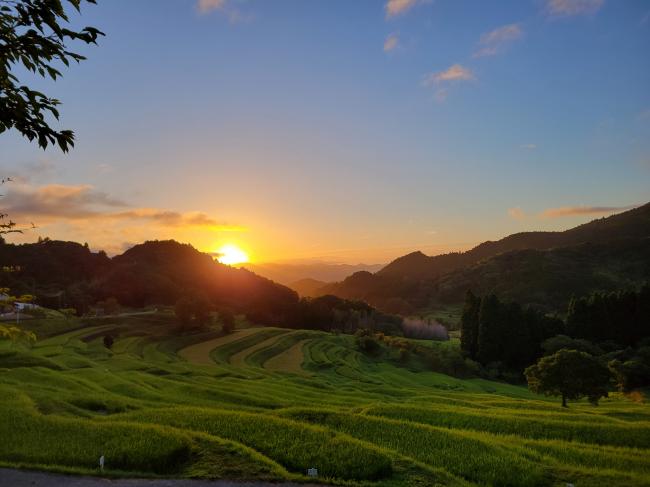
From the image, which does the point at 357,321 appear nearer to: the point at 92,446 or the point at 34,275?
the point at 34,275

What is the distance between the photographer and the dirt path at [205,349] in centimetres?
7508

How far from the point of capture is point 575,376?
4469cm

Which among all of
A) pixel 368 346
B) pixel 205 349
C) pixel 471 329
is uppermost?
pixel 471 329

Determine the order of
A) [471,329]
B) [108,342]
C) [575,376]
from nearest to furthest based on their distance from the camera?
[575,376]
[108,342]
[471,329]

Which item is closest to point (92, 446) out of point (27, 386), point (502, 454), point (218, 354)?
point (502, 454)

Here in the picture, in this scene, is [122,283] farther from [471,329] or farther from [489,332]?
[489,332]

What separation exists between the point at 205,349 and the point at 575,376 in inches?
2307

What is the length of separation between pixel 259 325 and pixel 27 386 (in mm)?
100283

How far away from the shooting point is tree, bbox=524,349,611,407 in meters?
44.6

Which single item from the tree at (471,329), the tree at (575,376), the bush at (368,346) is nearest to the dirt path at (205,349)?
the bush at (368,346)

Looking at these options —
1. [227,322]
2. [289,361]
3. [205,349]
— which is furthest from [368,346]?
[205,349]

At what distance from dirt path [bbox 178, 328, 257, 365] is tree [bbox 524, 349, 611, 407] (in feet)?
146

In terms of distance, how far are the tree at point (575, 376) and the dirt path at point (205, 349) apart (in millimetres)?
44484

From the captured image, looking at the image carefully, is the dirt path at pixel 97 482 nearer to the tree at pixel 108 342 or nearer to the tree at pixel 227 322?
the tree at pixel 108 342
